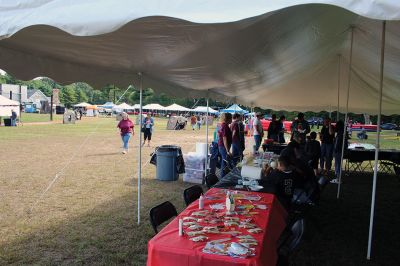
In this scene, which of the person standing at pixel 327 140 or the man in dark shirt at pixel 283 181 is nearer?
the man in dark shirt at pixel 283 181

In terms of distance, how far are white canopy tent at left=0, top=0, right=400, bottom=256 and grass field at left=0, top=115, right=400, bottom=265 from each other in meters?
2.16

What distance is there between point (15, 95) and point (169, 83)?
7637cm

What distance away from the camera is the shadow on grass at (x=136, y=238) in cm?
396

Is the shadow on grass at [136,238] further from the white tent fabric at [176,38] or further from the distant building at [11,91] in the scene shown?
the distant building at [11,91]

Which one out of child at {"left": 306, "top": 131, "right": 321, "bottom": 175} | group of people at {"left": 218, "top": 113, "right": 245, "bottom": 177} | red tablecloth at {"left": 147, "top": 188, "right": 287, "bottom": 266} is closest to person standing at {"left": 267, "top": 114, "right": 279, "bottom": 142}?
child at {"left": 306, "top": 131, "right": 321, "bottom": 175}

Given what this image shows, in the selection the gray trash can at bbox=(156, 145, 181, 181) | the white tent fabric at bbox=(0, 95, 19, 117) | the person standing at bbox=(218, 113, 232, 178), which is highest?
the white tent fabric at bbox=(0, 95, 19, 117)

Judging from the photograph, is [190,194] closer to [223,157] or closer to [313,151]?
[223,157]

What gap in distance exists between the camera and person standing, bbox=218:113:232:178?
7.82 metres

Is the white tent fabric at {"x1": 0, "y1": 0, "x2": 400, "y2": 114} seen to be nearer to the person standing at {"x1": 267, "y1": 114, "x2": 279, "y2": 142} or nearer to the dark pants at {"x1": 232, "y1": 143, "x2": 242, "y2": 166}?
the dark pants at {"x1": 232, "y1": 143, "x2": 242, "y2": 166}

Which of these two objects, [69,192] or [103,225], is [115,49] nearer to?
[103,225]

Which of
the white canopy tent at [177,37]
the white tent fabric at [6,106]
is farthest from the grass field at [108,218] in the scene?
the white tent fabric at [6,106]

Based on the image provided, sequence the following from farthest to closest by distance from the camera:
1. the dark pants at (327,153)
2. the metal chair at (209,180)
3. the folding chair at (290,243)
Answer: the dark pants at (327,153)
the metal chair at (209,180)
the folding chair at (290,243)

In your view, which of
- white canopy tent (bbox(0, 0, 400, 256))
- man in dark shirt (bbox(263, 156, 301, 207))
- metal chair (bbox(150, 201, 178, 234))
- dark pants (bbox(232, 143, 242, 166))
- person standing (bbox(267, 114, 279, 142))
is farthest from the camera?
person standing (bbox(267, 114, 279, 142))

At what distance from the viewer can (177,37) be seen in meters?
2.73
